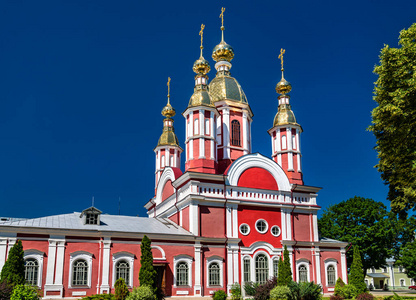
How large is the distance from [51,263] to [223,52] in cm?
2093

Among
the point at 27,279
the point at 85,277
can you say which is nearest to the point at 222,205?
the point at 85,277

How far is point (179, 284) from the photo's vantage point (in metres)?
24.4

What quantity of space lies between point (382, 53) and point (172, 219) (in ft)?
57.5

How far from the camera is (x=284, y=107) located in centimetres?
3284

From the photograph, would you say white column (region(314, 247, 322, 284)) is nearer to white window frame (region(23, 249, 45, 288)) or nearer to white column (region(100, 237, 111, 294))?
white column (region(100, 237, 111, 294))

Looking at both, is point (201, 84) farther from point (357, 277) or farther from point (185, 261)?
point (357, 277)

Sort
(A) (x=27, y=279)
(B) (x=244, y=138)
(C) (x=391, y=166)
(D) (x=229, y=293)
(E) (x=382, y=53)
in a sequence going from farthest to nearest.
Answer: (B) (x=244, y=138) → (D) (x=229, y=293) → (A) (x=27, y=279) → (C) (x=391, y=166) → (E) (x=382, y=53)

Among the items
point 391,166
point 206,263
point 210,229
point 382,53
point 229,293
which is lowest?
point 229,293

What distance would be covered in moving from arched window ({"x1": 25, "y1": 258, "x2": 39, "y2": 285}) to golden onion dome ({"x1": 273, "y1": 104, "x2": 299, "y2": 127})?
62.3 feet

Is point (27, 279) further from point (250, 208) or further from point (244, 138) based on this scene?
point (244, 138)

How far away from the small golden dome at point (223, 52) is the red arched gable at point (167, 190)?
11076 mm

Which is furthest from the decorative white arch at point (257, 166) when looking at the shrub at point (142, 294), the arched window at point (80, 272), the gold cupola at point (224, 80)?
the shrub at point (142, 294)

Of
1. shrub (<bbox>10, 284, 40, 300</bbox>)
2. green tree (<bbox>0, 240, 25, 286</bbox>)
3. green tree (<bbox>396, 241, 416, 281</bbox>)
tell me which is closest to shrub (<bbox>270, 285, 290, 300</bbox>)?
shrub (<bbox>10, 284, 40, 300</bbox>)

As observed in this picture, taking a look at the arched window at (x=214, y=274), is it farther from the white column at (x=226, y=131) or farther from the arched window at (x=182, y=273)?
the white column at (x=226, y=131)
